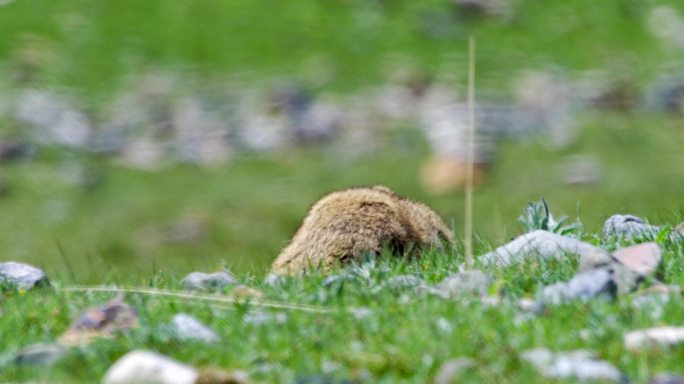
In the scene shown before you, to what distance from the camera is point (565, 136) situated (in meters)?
25.2

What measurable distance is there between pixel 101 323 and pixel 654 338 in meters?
2.35

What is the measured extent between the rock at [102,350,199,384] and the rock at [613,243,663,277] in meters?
2.37

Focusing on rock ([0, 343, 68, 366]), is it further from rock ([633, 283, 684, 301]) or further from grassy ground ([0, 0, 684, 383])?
rock ([633, 283, 684, 301])

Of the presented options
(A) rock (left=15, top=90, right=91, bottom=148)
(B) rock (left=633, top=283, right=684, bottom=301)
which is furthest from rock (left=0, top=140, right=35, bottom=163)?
(B) rock (left=633, top=283, right=684, bottom=301)

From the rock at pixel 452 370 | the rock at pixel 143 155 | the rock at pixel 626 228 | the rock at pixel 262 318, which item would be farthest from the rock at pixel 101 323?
the rock at pixel 143 155

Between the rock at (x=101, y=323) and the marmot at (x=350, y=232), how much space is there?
93.5 inches

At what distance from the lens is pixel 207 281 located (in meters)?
7.40

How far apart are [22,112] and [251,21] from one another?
5.24 m

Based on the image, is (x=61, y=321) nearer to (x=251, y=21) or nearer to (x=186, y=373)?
(x=186, y=373)

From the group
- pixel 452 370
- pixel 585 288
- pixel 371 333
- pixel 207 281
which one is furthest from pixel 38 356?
pixel 585 288

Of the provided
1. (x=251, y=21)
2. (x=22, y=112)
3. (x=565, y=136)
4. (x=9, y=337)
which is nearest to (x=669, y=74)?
(x=565, y=136)

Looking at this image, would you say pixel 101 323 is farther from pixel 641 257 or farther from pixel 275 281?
pixel 641 257

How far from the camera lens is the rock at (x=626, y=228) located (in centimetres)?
810

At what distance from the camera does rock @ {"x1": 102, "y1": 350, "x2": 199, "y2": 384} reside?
5.09 m
